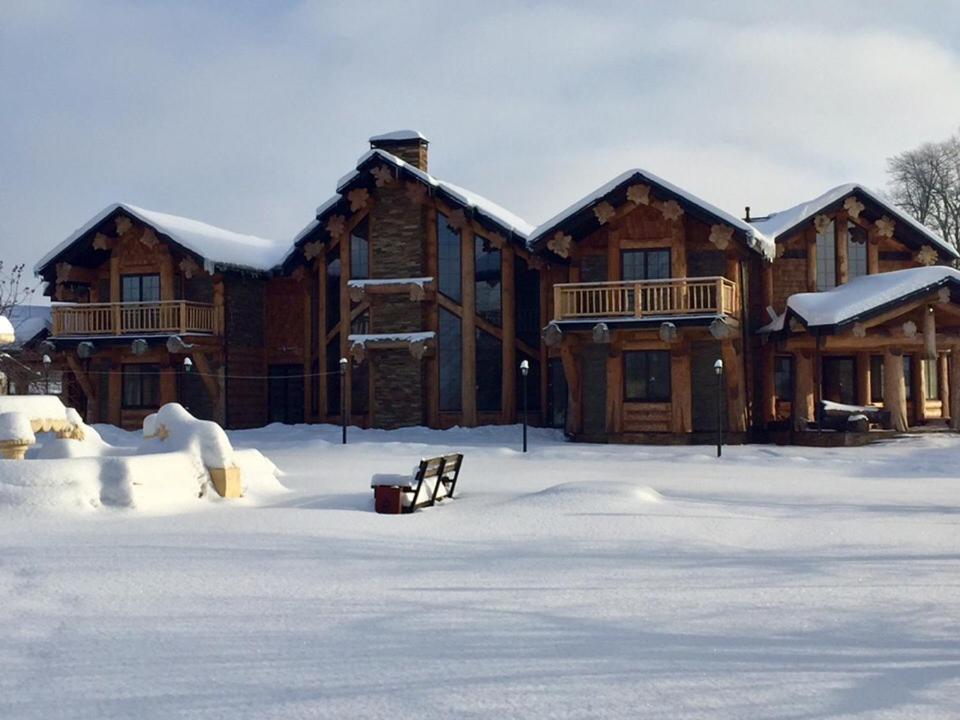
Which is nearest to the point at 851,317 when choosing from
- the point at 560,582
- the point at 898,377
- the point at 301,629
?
the point at 898,377

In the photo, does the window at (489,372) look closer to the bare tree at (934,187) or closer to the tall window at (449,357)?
the tall window at (449,357)

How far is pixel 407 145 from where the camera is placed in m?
29.1

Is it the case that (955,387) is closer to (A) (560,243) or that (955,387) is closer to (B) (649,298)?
(B) (649,298)

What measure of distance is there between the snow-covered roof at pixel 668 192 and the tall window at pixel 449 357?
382 centimetres

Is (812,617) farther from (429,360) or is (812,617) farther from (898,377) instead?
(429,360)

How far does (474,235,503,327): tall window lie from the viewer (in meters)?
27.8

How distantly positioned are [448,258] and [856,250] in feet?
34.8

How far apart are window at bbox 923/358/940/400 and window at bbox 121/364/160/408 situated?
2156 cm

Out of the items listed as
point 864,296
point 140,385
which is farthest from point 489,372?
point 140,385

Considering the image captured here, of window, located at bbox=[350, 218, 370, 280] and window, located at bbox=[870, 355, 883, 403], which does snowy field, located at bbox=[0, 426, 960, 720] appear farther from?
window, located at bbox=[350, 218, 370, 280]

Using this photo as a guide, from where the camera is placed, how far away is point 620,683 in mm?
5746

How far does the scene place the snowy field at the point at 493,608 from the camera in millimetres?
5543

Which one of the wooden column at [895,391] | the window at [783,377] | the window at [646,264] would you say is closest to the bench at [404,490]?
the window at [646,264]

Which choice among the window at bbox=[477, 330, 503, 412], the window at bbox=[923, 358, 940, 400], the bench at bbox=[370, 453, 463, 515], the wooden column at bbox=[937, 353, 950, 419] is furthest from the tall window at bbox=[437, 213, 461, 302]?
the bench at bbox=[370, 453, 463, 515]
